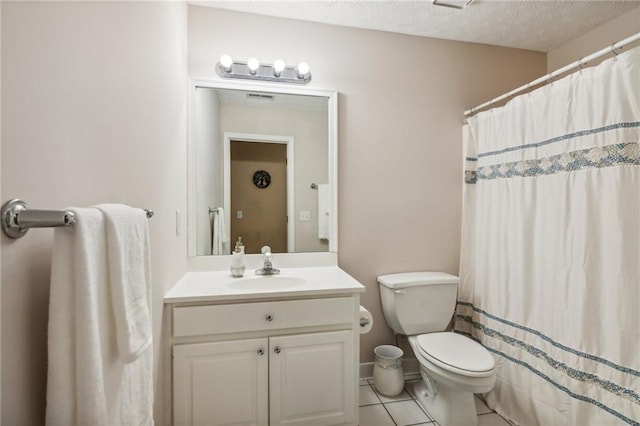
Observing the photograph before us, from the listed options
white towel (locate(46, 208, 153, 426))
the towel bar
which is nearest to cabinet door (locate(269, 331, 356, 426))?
white towel (locate(46, 208, 153, 426))

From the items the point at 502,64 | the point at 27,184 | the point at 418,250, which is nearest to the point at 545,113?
the point at 502,64

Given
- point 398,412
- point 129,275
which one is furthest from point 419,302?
point 129,275

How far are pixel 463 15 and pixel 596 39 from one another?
94 cm

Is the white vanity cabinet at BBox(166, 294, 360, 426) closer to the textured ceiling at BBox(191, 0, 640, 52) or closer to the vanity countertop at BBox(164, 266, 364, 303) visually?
the vanity countertop at BBox(164, 266, 364, 303)

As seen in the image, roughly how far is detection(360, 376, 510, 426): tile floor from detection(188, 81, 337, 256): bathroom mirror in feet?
3.11

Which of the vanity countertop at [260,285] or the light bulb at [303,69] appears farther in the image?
the light bulb at [303,69]

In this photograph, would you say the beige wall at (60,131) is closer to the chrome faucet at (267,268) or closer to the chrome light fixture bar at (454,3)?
the chrome faucet at (267,268)

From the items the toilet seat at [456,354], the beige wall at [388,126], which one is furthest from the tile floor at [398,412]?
the toilet seat at [456,354]

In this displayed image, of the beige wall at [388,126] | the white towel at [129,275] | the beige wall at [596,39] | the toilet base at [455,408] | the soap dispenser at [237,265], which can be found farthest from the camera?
the beige wall at [388,126]

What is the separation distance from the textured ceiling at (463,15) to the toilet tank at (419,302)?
1637mm

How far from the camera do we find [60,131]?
66 centimetres

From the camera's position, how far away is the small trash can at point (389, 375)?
1.95 meters

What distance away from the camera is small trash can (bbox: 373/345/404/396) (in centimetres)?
195

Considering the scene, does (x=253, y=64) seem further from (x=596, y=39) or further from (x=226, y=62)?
(x=596, y=39)
